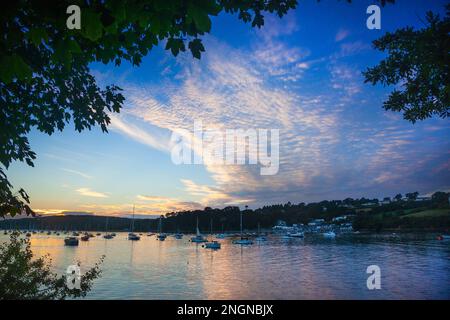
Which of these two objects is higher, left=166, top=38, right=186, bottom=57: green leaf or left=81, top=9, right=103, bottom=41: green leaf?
left=166, top=38, right=186, bottom=57: green leaf

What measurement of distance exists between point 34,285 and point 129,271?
65.9 m

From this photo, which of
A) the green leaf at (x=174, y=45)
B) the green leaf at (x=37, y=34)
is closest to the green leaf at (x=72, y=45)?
the green leaf at (x=37, y=34)

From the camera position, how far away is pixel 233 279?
6200cm

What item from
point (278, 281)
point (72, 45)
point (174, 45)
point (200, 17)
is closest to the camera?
point (200, 17)

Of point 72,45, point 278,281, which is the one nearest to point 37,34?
point 72,45

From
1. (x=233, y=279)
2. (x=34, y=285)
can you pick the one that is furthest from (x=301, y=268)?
(x=34, y=285)

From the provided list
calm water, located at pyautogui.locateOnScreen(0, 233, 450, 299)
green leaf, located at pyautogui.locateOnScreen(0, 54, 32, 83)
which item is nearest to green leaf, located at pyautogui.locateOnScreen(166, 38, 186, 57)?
green leaf, located at pyautogui.locateOnScreen(0, 54, 32, 83)

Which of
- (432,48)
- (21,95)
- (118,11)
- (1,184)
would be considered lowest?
(1,184)

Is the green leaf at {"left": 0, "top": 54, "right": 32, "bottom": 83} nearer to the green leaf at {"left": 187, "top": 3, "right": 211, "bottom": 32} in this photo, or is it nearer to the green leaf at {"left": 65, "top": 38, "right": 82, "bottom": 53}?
the green leaf at {"left": 65, "top": 38, "right": 82, "bottom": 53}

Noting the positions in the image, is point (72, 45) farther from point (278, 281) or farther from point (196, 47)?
point (278, 281)

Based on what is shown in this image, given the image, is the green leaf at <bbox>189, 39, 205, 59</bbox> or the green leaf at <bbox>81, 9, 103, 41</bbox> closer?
the green leaf at <bbox>81, 9, 103, 41</bbox>

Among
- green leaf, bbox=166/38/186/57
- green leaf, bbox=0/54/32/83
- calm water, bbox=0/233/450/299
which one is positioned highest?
green leaf, bbox=166/38/186/57

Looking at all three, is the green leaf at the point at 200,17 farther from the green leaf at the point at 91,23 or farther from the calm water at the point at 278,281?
the calm water at the point at 278,281
